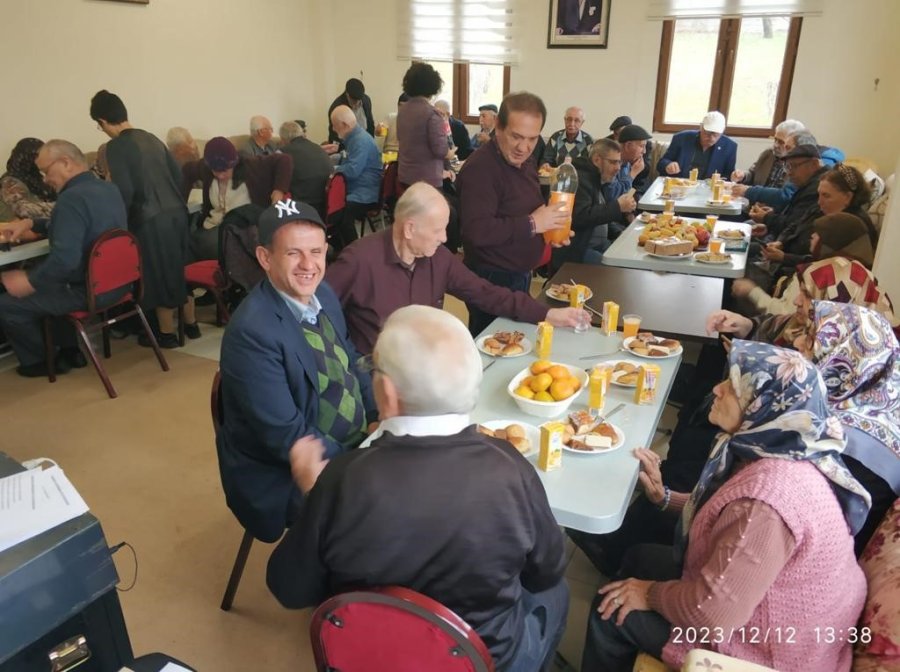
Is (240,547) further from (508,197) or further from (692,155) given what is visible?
(692,155)

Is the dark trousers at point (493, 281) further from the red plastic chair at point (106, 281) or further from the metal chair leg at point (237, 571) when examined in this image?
the red plastic chair at point (106, 281)

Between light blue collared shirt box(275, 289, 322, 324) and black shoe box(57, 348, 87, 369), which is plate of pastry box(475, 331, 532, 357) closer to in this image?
light blue collared shirt box(275, 289, 322, 324)

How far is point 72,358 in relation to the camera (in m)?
3.79

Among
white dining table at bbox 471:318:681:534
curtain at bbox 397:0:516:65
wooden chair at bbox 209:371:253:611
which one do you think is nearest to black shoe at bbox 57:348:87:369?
wooden chair at bbox 209:371:253:611

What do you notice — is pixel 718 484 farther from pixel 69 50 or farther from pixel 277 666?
pixel 69 50

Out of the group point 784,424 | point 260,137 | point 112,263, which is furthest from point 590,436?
point 260,137

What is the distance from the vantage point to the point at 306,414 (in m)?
1.82

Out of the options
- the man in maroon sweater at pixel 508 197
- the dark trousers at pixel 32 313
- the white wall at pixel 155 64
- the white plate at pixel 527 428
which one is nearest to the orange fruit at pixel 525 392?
the white plate at pixel 527 428

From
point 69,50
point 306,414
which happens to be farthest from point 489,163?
point 69,50

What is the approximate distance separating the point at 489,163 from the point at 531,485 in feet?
5.71

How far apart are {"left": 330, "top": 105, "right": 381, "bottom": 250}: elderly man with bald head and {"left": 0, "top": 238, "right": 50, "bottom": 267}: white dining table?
212 centimetres

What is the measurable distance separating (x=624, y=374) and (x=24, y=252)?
3.02m

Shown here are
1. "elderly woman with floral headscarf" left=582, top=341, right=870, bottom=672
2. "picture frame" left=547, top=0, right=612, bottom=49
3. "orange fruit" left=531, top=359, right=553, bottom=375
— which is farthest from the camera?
"picture frame" left=547, top=0, right=612, bottom=49

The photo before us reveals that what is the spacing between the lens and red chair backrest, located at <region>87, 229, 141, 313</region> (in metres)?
3.23
